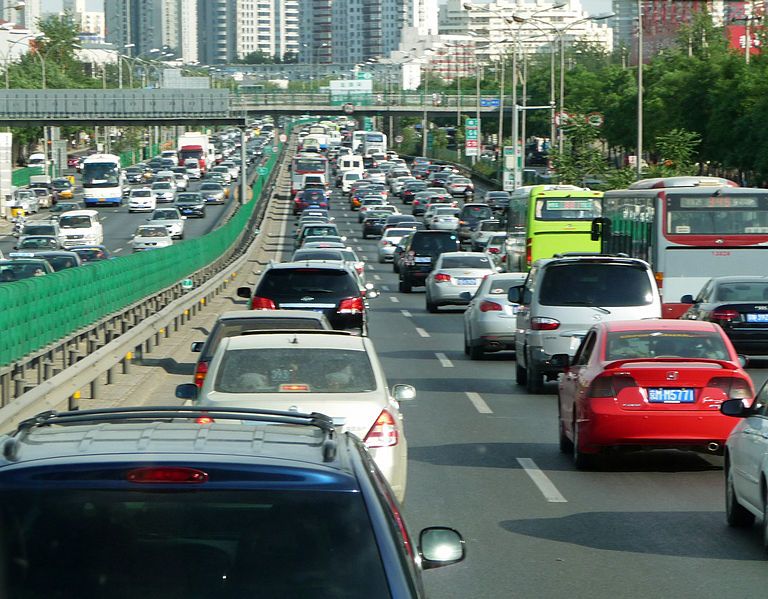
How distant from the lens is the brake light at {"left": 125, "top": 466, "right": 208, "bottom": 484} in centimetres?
429

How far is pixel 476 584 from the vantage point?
9539 millimetres

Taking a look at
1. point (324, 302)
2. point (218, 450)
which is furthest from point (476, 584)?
point (324, 302)

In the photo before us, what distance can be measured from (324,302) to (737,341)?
8172 mm

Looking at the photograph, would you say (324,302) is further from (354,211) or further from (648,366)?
(354,211)

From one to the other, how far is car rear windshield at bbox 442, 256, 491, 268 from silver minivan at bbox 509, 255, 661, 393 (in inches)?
682

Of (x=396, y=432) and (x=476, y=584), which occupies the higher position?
(x=396, y=432)

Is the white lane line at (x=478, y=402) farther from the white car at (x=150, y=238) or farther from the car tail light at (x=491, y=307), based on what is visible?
the white car at (x=150, y=238)

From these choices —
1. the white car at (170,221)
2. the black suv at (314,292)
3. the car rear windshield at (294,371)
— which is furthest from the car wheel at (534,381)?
the white car at (170,221)

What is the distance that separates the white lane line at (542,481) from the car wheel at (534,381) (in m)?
6.26

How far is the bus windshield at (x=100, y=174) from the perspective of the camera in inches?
3991

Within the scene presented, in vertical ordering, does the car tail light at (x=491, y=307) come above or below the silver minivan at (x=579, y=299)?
below

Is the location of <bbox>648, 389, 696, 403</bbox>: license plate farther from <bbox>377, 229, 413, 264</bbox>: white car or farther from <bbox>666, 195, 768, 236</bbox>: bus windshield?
<bbox>377, 229, 413, 264</bbox>: white car

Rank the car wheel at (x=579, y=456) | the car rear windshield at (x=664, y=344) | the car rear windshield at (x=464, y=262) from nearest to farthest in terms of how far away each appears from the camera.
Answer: the car wheel at (x=579, y=456), the car rear windshield at (x=664, y=344), the car rear windshield at (x=464, y=262)

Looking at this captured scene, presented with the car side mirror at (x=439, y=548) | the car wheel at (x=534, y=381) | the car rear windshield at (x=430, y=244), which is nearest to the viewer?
the car side mirror at (x=439, y=548)
